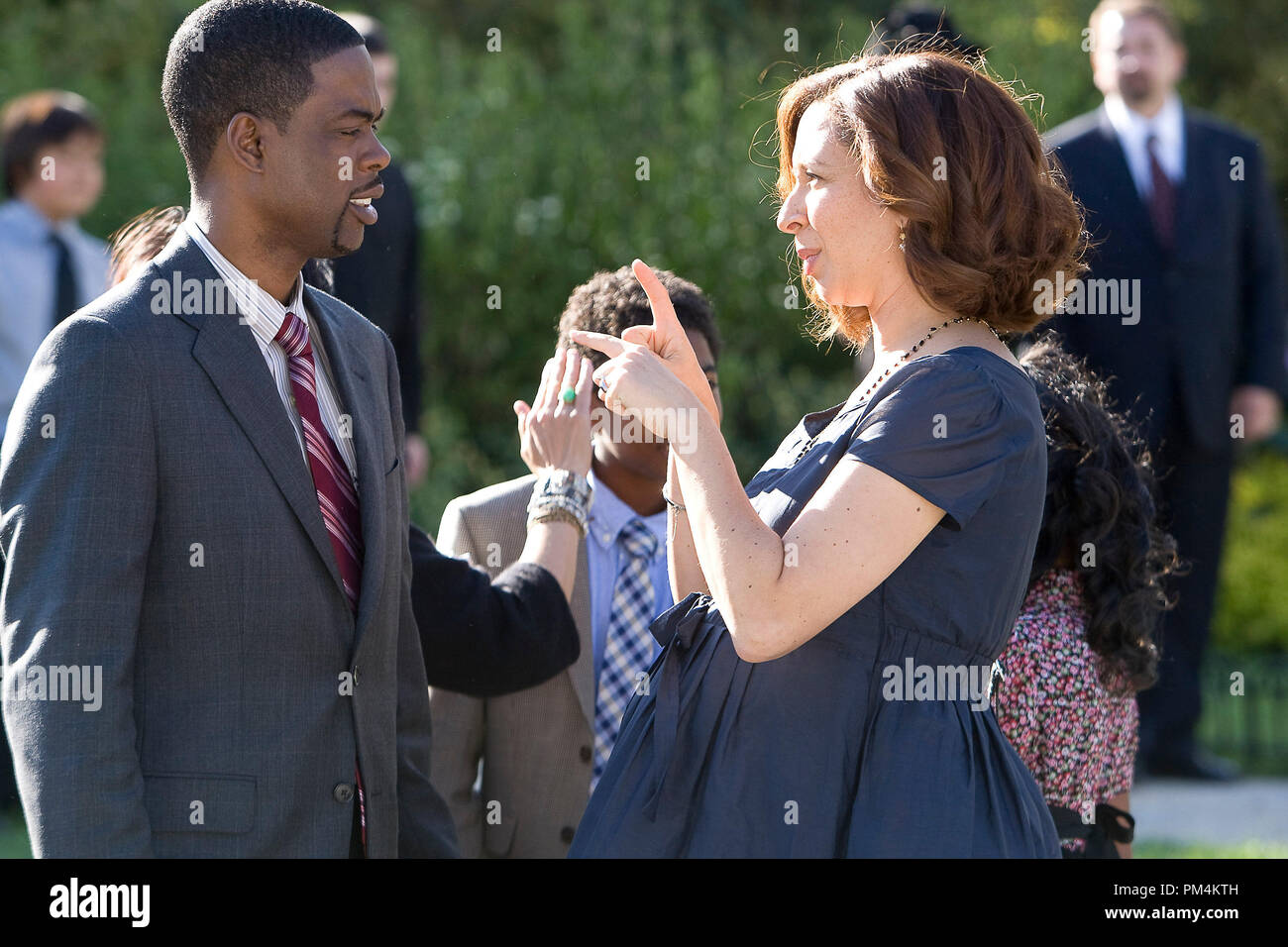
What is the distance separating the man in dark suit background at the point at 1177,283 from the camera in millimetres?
5707

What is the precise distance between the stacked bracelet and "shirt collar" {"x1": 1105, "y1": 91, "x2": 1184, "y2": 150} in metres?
3.52

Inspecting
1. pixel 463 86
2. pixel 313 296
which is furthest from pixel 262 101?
pixel 463 86

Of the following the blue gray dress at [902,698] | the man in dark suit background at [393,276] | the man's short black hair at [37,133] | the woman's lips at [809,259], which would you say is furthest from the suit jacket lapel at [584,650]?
the man's short black hair at [37,133]

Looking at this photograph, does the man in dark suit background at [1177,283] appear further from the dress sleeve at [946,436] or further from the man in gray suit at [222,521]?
the man in gray suit at [222,521]

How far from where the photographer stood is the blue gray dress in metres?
2.34

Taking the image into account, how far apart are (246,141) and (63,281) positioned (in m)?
4.11

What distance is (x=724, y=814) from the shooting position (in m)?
2.40

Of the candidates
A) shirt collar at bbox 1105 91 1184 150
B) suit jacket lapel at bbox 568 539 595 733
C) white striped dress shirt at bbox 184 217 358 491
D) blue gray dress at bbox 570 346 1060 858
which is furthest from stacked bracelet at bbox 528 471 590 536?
shirt collar at bbox 1105 91 1184 150

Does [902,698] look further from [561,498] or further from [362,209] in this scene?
[362,209]

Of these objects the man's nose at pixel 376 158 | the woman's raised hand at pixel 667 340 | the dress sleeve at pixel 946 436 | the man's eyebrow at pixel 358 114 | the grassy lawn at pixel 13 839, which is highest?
the man's eyebrow at pixel 358 114

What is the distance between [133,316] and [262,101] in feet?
1.39

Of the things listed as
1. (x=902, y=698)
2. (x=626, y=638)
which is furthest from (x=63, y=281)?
(x=902, y=698)

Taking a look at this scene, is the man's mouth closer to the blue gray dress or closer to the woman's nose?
the woman's nose

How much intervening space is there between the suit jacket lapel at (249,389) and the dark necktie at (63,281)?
4.03 metres
